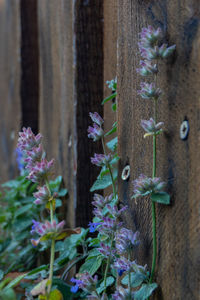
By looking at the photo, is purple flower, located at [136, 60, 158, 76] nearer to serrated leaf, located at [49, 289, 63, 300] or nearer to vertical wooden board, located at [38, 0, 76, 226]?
serrated leaf, located at [49, 289, 63, 300]

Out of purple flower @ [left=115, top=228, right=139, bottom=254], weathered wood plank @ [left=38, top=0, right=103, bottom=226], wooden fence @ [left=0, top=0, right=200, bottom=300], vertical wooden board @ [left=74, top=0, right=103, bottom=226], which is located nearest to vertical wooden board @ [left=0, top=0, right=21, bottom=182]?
wooden fence @ [left=0, top=0, right=200, bottom=300]

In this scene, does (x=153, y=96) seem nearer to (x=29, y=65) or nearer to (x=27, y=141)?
(x=27, y=141)

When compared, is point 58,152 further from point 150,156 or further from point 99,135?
point 150,156

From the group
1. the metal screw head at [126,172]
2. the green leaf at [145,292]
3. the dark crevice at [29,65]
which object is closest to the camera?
the green leaf at [145,292]

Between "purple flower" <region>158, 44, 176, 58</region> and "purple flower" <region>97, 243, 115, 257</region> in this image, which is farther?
"purple flower" <region>97, 243, 115, 257</region>

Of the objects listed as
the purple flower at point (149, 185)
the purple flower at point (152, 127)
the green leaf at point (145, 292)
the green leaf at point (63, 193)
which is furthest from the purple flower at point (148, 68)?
the green leaf at point (63, 193)

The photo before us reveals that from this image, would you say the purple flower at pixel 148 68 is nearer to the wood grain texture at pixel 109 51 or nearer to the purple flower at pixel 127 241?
the purple flower at pixel 127 241

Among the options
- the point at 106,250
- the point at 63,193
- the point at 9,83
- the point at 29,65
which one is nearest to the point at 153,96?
the point at 106,250

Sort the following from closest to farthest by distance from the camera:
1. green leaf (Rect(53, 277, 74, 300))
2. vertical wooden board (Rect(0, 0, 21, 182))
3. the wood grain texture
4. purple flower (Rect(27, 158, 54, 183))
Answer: purple flower (Rect(27, 158, 54, 183)) < green leaf (Rect(53, 277, 74, 300)) < the wood grain texture < vertical wooden board (Rect(0, 0, 21, 182))
